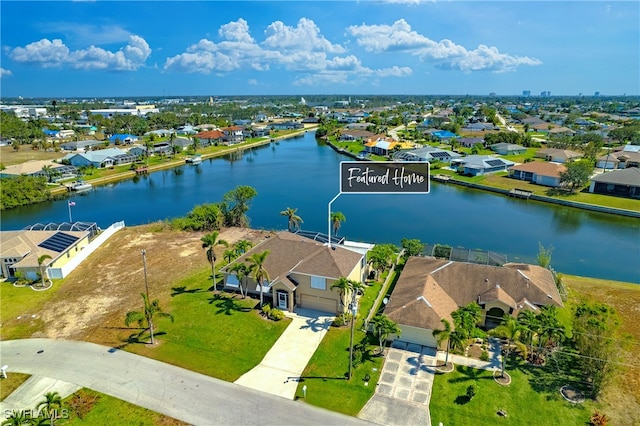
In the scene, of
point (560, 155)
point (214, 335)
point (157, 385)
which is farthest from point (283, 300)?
point (560, 155)

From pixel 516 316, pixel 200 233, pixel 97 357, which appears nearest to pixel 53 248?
pixel 200 233

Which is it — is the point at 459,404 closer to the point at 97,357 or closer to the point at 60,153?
the point at 97,357

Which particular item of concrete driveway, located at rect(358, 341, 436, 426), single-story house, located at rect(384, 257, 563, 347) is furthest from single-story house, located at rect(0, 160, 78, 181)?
concrete driveway, located at rect(358, 341, 436, 426)

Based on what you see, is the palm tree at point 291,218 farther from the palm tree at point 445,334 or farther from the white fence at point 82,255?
the palm tree at point 445,334

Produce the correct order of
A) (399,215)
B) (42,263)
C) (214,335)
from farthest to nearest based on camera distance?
(399,215)
(42,263)
(214,335)

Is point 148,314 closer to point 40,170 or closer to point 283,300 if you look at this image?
point 283,300

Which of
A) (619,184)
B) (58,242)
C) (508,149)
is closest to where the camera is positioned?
(58,242)

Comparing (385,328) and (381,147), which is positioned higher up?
(381,147)

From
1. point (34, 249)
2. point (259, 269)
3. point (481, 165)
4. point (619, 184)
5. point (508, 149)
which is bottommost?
point (34, 249)
